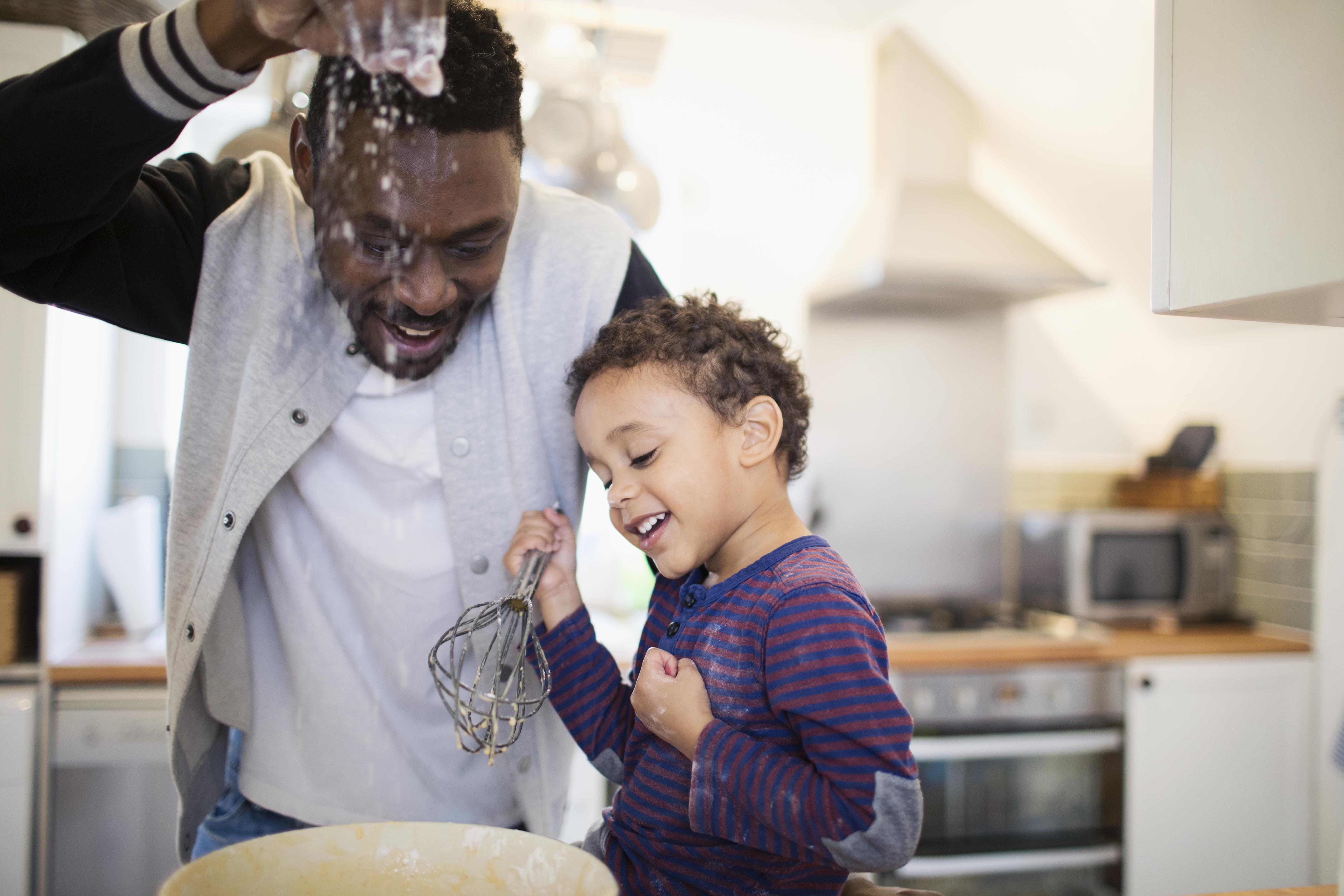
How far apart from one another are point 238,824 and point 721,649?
59 centimetres

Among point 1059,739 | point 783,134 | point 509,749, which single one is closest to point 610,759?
point 509,749

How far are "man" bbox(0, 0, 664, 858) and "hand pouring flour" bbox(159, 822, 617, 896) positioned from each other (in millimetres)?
280

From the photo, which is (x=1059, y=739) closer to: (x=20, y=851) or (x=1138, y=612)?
(x=1138, y=612)

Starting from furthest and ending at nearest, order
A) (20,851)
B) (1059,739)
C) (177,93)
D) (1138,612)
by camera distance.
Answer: (1138,612)
(1059,739)
(20,851)
(177,93)

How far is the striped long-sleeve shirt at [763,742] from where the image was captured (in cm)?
68

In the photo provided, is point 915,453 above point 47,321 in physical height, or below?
below

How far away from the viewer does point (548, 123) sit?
1880mm

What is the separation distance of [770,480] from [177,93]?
0.59 m

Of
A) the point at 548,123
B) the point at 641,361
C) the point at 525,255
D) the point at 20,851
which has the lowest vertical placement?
the point at 20,851

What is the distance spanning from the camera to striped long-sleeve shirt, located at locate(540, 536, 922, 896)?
0.68 m

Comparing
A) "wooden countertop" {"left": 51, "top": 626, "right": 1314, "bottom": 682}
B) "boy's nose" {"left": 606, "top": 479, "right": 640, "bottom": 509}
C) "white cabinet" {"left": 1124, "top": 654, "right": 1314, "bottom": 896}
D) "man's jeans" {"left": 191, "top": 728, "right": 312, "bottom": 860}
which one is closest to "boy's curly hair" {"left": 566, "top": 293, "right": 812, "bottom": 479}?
"boy's nose" {"left": 606, "top": 479, "right": 640, "bottom": 509}

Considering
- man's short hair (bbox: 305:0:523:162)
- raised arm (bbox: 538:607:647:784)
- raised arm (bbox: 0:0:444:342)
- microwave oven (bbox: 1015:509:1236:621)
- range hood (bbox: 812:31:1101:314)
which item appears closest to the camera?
raised arm (bbox: 0:0:444:342)

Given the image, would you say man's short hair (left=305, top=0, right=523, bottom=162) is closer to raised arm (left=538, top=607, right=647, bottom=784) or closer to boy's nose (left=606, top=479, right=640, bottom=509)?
boy's nose (left=606, top=479, right=640, bottom=509)

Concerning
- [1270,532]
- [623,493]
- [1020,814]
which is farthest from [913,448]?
[623,493]
